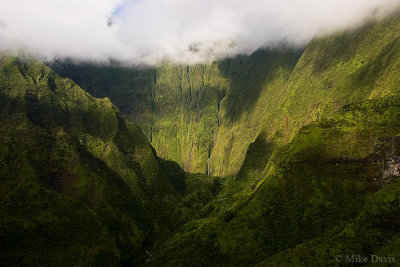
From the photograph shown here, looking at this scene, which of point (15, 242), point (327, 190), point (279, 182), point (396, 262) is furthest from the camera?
point (15, 242)

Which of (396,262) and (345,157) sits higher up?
(345,157)

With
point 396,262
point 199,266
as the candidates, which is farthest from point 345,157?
point 199,266

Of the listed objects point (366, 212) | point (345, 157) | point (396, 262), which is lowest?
point (396, 262)

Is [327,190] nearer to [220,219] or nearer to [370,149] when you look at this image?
[370,149]

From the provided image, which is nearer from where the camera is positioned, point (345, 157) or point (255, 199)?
point (345, 157)

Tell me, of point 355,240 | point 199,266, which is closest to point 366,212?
point 355,240

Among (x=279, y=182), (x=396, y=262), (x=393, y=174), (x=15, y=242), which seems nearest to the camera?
(x=396, y=262)

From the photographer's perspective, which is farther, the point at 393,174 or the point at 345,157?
the point at 345,157

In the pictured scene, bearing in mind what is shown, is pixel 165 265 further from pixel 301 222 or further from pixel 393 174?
pixel 393 174

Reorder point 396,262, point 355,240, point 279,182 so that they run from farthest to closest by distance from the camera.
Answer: point 279,182, point 355,240, point 396,262
